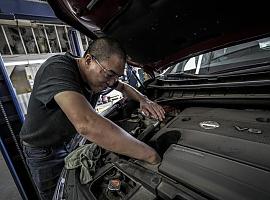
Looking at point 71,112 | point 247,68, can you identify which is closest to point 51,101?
point 71,112

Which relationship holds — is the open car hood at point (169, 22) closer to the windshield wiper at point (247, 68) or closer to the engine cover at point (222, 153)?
the windshield wiper at point (247, 68)

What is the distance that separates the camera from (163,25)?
1.23 m

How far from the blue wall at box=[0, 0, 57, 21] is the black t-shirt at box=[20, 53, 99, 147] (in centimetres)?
123

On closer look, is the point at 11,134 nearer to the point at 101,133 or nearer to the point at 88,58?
the point at 88,58

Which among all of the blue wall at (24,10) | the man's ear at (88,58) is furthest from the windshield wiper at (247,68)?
the blue wall at (24,10)

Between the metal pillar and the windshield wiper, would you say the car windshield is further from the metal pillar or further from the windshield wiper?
the metal pillar

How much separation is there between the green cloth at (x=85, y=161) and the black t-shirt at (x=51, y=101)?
9.5 inches

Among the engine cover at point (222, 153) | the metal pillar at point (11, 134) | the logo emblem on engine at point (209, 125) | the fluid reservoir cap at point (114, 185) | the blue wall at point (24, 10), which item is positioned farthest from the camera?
the metal pillar at point (11, 134)

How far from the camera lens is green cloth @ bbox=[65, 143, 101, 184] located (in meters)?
0.98

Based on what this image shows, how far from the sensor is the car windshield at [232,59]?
1118mm

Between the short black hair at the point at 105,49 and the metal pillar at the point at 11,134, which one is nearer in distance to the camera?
the short black hair at the point at 105,49

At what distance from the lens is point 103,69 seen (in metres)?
1.11

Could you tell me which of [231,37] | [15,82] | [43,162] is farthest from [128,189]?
[15,82]

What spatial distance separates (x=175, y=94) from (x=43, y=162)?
1.08 metres
